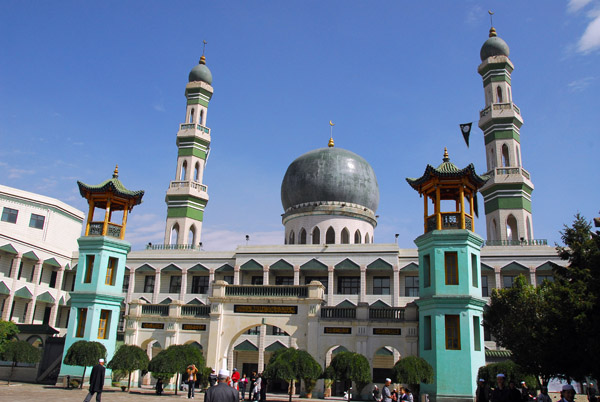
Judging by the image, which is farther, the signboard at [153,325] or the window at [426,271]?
the signboard at [153,325]

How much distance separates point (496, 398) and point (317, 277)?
3250cm

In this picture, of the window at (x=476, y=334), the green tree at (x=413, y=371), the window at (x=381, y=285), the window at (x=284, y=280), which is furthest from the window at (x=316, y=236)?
the green tree at (x=413, y=371)

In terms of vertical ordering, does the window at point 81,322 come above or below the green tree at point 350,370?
above

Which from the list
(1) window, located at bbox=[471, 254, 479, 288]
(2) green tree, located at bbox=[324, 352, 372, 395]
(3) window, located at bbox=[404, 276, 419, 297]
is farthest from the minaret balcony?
(2) green tree, located at bbox=[324, 352, 372, 395]

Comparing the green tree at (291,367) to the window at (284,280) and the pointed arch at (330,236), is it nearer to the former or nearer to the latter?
the window at (284,280)

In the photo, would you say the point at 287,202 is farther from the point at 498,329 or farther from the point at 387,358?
the point at 498,329

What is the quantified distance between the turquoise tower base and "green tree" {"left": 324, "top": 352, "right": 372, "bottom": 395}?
1313 cm

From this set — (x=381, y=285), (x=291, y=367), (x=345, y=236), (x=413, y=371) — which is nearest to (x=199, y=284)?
(x=345, y=236)

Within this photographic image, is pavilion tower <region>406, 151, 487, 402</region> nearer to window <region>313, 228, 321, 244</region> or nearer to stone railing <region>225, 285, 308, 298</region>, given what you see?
stone railing <region>225, 285, 308, 298</region>

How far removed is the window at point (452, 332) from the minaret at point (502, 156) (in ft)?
65.8

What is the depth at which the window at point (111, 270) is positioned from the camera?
31.1 m

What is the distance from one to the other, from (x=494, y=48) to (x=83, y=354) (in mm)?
42836

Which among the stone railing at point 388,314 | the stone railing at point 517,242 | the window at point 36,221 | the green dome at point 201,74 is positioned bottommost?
the stone railing at point 388,314

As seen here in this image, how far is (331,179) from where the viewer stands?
48406 millimetres
